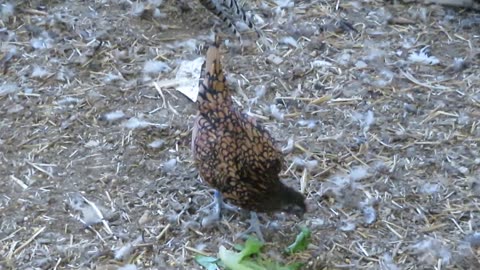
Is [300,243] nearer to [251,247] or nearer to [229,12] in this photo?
[251,247]

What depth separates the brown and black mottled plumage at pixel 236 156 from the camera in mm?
2684

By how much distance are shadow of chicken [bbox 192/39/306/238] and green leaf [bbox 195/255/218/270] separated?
0.69ft

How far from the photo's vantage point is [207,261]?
2.71m

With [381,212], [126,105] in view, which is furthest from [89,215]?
[381,212]

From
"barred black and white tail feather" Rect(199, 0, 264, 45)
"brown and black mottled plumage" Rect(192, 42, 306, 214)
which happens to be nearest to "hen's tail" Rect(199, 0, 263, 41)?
"barred black and white tail feather" Rect(199, 0, 264, 45)

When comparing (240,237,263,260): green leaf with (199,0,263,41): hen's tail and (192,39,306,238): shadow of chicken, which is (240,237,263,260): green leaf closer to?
(192,39,306,238): shadow of chicken

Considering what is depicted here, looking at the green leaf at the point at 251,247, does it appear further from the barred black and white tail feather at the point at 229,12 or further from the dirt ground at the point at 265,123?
the barred black and white tail feather at the point at 229,12

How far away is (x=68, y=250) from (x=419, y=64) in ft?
6.10

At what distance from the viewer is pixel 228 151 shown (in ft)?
8.80

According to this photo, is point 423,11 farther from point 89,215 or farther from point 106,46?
point 89,215

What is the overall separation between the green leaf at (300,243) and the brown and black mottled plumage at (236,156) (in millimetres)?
94

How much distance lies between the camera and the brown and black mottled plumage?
2684 mm

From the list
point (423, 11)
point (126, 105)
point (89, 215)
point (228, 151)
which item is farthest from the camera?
point (423, 11)

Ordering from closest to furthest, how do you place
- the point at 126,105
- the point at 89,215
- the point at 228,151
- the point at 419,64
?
the point at 228,151, the point at 89,215, the point at 126,105, the point at 419,64
